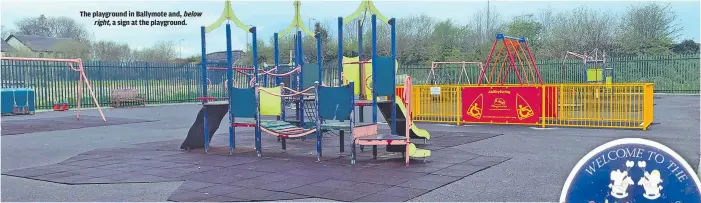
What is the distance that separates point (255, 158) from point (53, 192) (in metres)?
2.95

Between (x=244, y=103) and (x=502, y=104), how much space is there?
22.8ft

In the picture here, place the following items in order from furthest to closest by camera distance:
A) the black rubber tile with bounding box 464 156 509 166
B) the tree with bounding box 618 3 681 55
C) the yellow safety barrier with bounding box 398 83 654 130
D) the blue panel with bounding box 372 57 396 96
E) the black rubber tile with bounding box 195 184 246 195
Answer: the tree with bounding box 618 3 681 55 < the yellow safety barrier with bounding box 398 83 654 130 < the blue panel with bounding box 372 57 396 96 < the black rubber tile with bounding box 464 156 509 166 < the black rubber tile with bounding box 195 184 246 195

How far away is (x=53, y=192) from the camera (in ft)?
19.9

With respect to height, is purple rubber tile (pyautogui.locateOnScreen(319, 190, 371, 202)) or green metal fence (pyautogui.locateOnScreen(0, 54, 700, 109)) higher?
green metal fence (pyautogui.locateOnScreen(0, 54, 700, 109))

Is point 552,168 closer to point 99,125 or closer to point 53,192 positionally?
point 53,192

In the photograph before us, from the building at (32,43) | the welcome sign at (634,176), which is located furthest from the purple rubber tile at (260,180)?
the building at (32,43)

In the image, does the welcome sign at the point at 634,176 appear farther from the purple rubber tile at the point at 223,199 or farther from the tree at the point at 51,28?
the tree at the point at 51,28

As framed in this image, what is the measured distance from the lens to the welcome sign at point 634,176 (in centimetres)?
229

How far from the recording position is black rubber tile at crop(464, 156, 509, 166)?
303 inches

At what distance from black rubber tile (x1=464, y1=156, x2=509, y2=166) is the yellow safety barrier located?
203 inches

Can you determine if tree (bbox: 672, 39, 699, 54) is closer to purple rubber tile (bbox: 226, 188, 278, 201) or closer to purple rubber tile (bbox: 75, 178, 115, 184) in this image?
purple rubber tile (bbox: 226, 188, 278, 201)

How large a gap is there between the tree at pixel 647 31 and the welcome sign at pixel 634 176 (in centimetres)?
3685

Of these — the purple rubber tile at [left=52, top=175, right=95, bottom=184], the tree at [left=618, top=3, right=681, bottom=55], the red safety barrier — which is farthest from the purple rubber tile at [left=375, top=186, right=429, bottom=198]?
the tree at [left=618, top=3, right=681, bottom=55]

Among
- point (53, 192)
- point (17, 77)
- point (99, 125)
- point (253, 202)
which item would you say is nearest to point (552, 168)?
point (253, 202)
